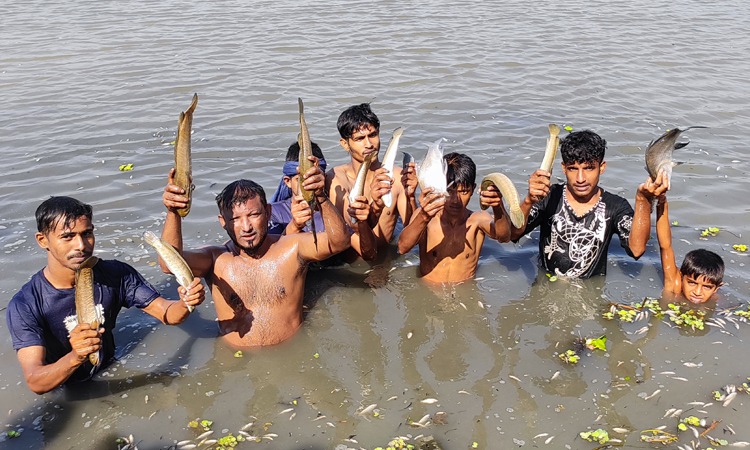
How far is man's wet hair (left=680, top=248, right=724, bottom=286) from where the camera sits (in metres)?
5.22

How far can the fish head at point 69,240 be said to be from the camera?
3893 millimetres

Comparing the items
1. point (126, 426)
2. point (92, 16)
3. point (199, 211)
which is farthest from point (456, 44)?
point (126, 426)

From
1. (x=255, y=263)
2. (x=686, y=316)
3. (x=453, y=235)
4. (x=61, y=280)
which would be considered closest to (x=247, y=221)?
(x=255, y=263)

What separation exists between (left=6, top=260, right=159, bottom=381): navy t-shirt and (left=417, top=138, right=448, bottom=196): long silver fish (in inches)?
86.6

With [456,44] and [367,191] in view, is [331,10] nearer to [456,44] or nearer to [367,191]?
[456,44]

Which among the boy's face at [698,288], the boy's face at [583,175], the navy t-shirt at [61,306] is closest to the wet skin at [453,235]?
the boy's face at [583,175]

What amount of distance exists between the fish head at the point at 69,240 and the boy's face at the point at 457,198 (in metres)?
2.82

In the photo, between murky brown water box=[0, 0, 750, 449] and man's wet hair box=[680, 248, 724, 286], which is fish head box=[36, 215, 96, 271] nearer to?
murky brown water box=[0, 0, 750, 449]

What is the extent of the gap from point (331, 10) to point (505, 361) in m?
14.3

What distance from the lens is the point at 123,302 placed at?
180 inches

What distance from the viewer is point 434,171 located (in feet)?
14.3

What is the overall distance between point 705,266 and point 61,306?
514cm

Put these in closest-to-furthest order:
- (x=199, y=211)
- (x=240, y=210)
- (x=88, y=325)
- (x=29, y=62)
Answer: (x=88, y=325) → (x=240, y=210) → (x=199, y=211) → (x=29, y=62)

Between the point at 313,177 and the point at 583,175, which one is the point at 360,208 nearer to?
the point at 313,177
